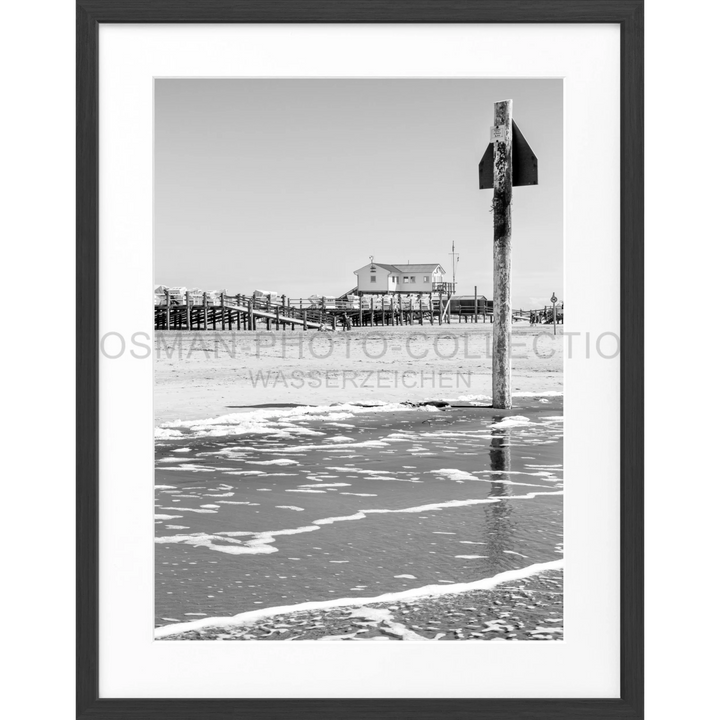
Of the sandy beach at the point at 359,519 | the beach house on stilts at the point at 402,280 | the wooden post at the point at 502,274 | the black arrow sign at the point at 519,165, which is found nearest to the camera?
the sandy beach at the point at 359,519

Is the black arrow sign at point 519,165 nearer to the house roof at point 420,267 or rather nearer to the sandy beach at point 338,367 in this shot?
the sandy beach at point 338,367

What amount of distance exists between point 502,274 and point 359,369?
5.26 meters

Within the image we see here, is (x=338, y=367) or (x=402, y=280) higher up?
(x=402, y=280)

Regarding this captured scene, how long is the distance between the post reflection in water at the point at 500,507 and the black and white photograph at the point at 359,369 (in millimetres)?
14

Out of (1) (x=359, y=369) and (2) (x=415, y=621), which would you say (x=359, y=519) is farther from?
(1) (x=359, y=369)

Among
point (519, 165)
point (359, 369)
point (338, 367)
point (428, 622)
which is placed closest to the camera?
point (428, 622)

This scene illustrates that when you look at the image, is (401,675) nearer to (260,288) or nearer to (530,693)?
(530,693)

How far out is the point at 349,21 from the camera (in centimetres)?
195

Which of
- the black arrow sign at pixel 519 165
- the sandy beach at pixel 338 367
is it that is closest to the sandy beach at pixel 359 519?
the sandy beach at pixel 338 367

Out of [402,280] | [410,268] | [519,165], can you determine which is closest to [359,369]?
[410,268]

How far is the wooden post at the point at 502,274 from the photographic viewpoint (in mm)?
4160
